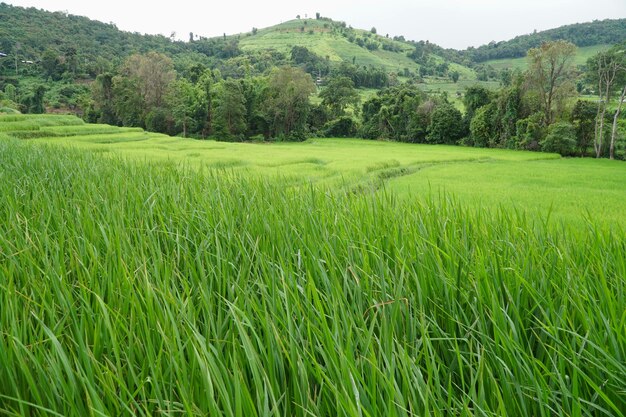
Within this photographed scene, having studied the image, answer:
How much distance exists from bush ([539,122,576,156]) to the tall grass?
30.7 m

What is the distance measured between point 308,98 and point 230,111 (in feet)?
30.0

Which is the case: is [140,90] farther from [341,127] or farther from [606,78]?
[606,78]

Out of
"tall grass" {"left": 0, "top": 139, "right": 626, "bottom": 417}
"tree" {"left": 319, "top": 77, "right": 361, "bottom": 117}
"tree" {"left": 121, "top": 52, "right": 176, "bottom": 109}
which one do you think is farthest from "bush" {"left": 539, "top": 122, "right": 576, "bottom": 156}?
"tree" {"left": 121, "top": 52, "right": 176, "bottom": 109}

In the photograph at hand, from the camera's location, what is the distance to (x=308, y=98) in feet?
153

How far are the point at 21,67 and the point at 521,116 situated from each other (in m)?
75.8

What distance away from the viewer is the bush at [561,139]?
91.9 ft

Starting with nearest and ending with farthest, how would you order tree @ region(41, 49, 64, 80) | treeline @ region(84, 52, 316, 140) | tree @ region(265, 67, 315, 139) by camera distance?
treeline @ region(84, 52, 316, 140), tree @ region(265, 67, 315, 139), tree @ region(41, 49, 64, 80)

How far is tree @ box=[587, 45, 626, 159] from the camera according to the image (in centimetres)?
2684

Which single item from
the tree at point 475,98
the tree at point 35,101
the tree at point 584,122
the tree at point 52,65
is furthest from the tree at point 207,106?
the tree at point 52,65

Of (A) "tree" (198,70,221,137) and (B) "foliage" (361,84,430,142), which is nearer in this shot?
(B) "foliage" (361,84,430,142)

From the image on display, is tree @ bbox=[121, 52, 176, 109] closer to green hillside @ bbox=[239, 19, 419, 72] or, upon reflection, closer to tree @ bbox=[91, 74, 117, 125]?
tree @ bbox=[91, 74, 117, 125]

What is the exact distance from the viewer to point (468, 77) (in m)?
95.6

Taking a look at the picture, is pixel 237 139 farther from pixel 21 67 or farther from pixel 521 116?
pixel 21 67

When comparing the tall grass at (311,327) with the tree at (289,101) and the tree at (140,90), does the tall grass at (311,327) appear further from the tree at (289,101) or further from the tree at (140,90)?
the tree at (140,90)
